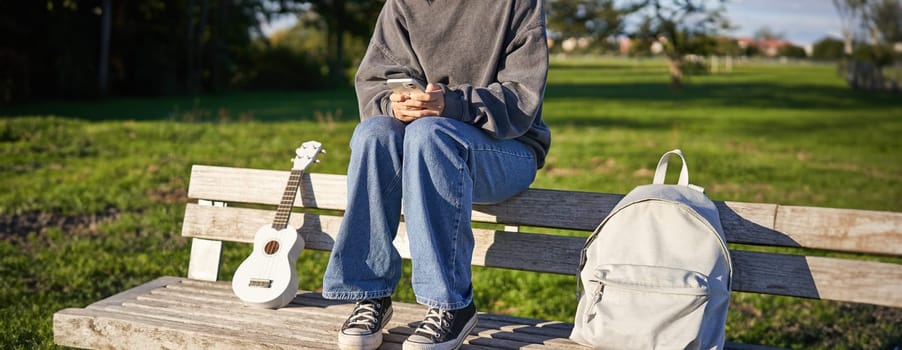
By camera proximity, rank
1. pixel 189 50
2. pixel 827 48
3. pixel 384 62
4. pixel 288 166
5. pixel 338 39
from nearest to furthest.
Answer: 1. pixel 384 62
2. pixel 288 166
3. pixel 189 50
4. pixel 338 39
5. pixel 827 48

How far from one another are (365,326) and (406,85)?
2.65ft

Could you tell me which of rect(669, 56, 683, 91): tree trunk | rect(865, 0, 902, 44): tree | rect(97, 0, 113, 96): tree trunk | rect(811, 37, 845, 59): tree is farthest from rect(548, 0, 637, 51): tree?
rect(811, 37, 845, 59): tree

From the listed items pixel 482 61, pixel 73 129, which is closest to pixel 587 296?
pixel 482 61

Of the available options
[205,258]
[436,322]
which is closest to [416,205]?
[436,322]

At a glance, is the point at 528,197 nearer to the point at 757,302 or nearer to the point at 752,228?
the point at 752,228

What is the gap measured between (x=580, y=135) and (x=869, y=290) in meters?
12.2

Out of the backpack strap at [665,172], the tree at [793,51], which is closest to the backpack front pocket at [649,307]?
the backpack strap at [665,172]

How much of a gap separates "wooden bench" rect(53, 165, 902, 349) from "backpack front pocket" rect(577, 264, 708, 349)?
0.25 m

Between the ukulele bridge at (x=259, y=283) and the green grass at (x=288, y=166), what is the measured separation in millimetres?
1536

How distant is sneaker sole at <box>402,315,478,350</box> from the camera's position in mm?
2730

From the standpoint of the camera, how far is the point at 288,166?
10.3m

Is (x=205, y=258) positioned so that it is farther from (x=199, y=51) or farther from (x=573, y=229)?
(x=199, y=51)

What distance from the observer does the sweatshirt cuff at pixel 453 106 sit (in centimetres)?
295

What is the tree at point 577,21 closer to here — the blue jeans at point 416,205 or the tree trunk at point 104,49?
the tree trunk at point 104,49
